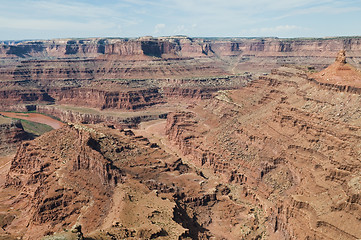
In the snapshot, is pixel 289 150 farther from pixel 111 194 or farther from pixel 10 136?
pixel 10 136

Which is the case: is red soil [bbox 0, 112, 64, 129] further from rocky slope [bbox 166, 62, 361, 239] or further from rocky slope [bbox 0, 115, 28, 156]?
rocky slope [bbox 166, 62, 361, 239]

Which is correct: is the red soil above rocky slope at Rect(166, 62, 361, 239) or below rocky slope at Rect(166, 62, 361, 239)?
below

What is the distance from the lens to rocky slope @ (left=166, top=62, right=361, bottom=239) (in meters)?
49.6

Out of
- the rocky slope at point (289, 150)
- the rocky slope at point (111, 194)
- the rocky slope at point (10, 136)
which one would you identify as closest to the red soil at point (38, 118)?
the rocky slope at point (10, 136)

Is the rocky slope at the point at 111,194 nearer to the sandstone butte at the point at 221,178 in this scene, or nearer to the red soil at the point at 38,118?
the sandstone butte at the point at 221,178

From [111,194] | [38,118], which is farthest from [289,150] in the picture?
[38,118]

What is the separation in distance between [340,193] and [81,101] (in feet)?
558

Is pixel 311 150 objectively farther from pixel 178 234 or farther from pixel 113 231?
pixel 113 231

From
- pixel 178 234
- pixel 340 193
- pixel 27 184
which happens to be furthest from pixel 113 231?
pixel 27 184

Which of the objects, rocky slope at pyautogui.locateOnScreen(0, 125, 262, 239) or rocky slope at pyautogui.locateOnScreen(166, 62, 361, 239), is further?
rocky slope at pyautogui.locateOnScreen(166, 62, 361, 239)

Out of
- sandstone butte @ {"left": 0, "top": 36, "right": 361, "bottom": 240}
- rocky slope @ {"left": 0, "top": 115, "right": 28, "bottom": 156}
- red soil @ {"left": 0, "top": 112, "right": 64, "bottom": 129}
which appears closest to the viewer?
sandstone butte @ {"left": 0, "top": 36, "right": 361, "bottom": 240}

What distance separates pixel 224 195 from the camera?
70062 millimetres

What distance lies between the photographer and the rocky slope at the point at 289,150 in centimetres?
4956

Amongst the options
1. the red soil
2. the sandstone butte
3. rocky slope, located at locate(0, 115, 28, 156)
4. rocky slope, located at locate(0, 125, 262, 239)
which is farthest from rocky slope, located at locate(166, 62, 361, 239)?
the red soil
